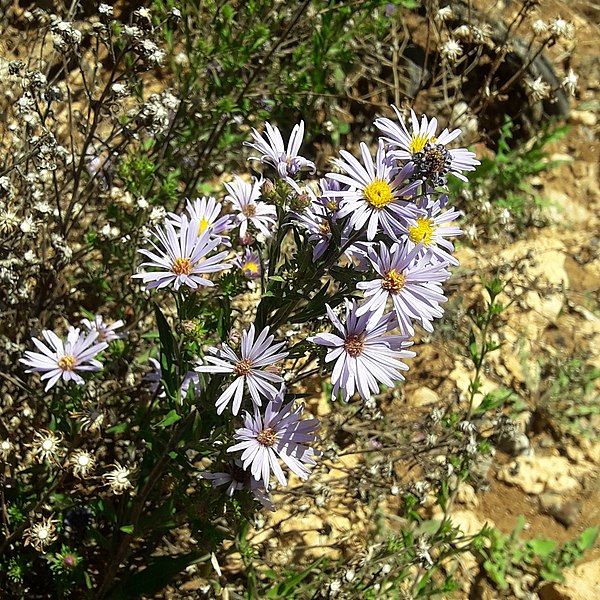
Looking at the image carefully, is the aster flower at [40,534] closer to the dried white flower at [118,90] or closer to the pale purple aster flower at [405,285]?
the pale purple aster flower at [405,285]

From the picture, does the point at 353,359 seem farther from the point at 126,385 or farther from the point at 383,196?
the point at 126,385

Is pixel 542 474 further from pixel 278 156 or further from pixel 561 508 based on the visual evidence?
pixel 278 156

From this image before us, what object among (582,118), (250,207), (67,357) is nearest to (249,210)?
(250,207)

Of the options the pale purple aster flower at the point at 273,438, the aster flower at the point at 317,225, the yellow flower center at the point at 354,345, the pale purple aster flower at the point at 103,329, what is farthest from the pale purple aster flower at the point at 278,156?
the pale purple aster flower at the point at 103,329

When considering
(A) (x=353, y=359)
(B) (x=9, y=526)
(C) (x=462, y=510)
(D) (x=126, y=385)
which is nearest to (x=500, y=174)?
(C) (x=462, y=510)

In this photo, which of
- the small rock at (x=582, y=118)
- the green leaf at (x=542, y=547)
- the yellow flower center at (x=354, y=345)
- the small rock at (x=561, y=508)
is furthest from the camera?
the small rock at (x=582, y=118)
